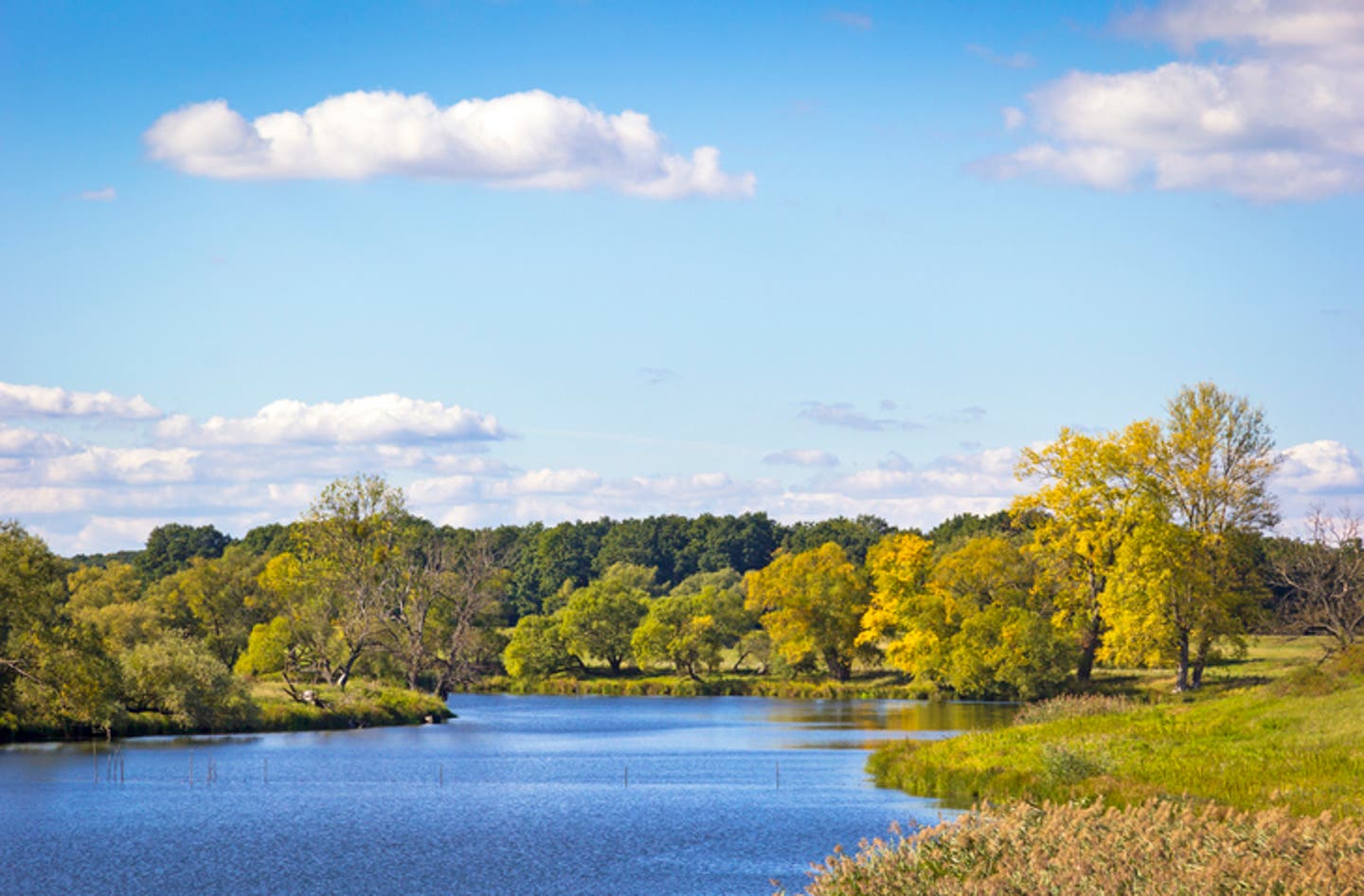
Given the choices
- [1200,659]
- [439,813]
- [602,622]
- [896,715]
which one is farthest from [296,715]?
[602,622]

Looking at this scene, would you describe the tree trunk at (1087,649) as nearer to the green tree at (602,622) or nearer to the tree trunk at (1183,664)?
the tree trunk at (1183,664)

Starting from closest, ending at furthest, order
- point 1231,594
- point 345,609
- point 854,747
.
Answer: point 854,747, point 1231,594, point 345,609

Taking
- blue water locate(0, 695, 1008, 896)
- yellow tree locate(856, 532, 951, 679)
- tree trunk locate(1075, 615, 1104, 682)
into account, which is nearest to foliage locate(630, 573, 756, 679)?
yellow tree locate(856, 532, 951, 679)

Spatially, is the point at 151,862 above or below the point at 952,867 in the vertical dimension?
below

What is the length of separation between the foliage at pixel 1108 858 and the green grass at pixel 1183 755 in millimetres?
8649

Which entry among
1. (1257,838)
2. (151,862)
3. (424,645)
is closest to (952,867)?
(1257,838)

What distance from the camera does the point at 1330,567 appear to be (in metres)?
83.7

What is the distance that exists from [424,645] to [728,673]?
3948 centimetres

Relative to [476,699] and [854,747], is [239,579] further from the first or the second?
[854,747]

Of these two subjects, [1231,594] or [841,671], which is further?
[841,671]

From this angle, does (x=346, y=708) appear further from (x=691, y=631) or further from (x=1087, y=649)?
(x=691, y=631)

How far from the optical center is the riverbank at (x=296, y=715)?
66.1 m

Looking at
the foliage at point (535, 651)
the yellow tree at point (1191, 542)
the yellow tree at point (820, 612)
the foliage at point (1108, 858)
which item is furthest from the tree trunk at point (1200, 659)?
the foliage at point (1108, 858)

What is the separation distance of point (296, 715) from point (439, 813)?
35.0 meters
